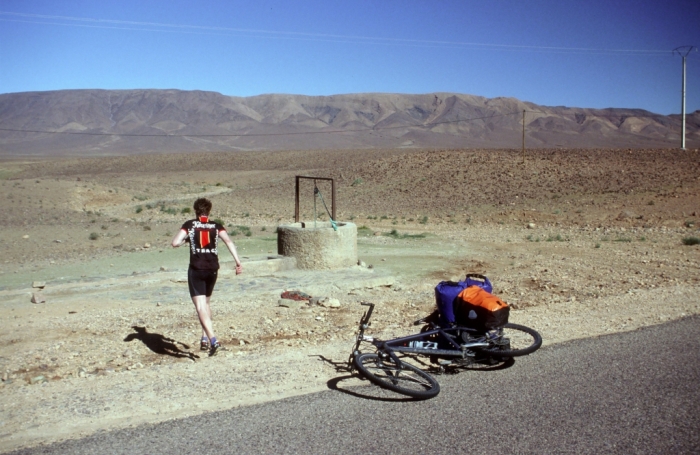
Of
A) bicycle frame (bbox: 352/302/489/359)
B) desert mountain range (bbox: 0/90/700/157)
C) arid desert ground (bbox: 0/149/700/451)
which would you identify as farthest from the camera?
desert mountain range (bbox: 0/90/700/157)

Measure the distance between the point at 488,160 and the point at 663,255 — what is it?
990 inches

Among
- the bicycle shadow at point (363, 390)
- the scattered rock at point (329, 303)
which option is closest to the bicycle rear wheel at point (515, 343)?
the bicycle shadow at point (363, 390)

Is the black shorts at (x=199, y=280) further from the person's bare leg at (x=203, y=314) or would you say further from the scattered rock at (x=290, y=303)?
the scattered rock at (x=290, y=303)

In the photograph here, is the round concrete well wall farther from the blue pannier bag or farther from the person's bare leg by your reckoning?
the blue pannier bag

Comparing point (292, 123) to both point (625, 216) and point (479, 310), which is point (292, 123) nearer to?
point (625, 216)

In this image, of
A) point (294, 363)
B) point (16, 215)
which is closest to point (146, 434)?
point (294, 363)

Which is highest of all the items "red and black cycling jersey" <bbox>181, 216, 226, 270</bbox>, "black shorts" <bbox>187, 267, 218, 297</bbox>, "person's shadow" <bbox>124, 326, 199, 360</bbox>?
"red and black cycling jersey" <bbox>181, 216, 226, 270</bbox>

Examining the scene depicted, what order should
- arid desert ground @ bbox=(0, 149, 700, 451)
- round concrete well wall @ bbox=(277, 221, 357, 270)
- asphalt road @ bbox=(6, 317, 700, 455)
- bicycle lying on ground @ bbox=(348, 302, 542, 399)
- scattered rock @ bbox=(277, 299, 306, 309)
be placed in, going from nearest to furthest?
asphalt road @ bbox=(6, 317, 700, 455) → bicycle lying on ground @ bbox=(348, 302, 542, 399) → arid desert ground @ bbox=(0, 149, 700, 451) → scattered rock @ bbox=(277, 299, 306, 309) → round concrete well wall @ bbox=(277, 221, 357, 270)

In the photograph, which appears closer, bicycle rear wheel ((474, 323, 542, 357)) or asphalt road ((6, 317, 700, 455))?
asphalt road ((6, 317, 700, 455))

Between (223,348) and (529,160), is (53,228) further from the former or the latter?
(529,160)

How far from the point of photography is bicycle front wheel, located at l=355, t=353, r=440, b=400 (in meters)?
5.43

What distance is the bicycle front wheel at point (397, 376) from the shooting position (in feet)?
17.8

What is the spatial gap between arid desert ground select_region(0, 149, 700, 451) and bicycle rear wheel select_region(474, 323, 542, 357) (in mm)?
217

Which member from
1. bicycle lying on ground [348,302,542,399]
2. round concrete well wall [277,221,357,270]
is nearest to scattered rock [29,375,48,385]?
bicycle lying on ground [348,302,542,399]
